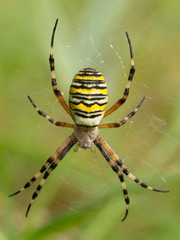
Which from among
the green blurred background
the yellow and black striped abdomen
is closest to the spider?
the yellow and black striped abdomen

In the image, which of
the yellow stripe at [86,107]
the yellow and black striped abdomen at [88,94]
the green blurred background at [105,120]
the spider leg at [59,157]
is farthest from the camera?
the spider leg at [59,157]

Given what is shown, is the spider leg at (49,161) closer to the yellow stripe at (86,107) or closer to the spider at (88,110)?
the spider at (88,110)

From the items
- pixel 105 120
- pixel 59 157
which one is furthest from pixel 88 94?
pixel 59 157

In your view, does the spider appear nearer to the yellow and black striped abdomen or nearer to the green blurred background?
the yellow and black striped abdomen

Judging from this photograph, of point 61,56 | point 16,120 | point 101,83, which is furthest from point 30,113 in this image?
point 101,83

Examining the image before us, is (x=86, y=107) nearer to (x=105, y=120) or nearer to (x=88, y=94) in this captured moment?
(x=88, y=94)

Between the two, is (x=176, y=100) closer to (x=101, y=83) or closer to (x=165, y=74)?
(x=165, y=74)

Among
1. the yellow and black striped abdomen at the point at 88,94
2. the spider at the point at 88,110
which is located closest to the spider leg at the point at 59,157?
the spider at the point at 88,110

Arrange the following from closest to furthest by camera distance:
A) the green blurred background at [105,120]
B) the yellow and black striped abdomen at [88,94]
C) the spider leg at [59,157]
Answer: the yellow and black striped abdomen at [88,94], the green blurred background at [105,120], the spider leg at [59,157]
